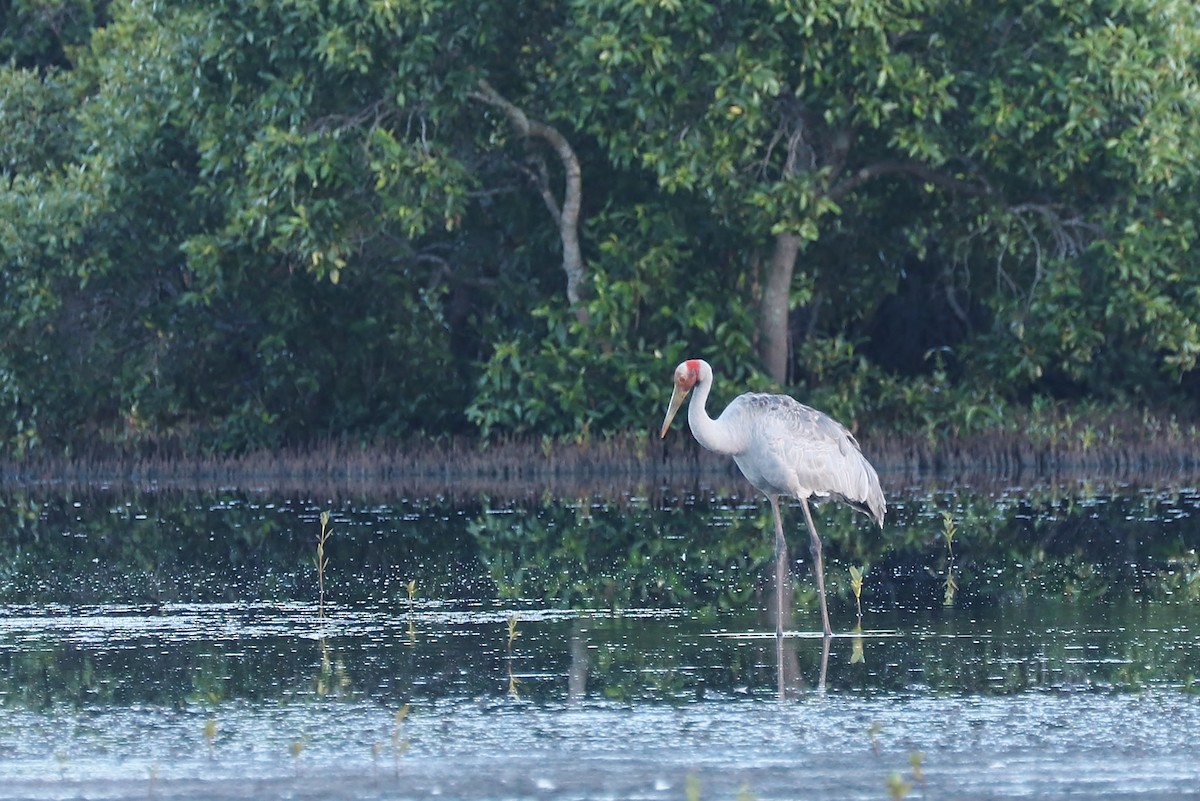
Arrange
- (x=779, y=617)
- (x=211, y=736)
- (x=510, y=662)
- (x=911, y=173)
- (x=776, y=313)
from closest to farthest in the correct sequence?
(x=211, y=736)
(x=510, y=662)
(x=779, y=617)
(x=911, y=173)
(x=776, y=313)

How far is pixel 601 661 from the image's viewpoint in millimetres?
8859

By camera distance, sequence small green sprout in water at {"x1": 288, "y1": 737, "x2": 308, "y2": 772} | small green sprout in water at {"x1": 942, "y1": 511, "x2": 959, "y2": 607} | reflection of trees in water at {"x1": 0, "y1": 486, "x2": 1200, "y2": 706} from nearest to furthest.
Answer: small green sprout in water at {"x1": 288, "y1": 737, "x2": 308, "y2": 772} → reflection of trees in water at {"x1": 0, "y1": 486, "x2": 1200, "y2": 706} → small green sprout in water at {"x1": 942, "y1": 511, "x2": 959, "y2": 607}

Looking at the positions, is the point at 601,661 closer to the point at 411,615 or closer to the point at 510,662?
the point at 510,662

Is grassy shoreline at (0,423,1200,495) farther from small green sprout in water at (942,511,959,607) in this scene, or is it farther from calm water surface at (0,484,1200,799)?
small green sprout in water at (942,511,959,607)

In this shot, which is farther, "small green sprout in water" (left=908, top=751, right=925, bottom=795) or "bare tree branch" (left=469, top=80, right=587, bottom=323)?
"bare tree branch" (left=469, top=80, right=587, bottom=323)

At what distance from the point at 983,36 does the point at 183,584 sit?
10144 millimetres

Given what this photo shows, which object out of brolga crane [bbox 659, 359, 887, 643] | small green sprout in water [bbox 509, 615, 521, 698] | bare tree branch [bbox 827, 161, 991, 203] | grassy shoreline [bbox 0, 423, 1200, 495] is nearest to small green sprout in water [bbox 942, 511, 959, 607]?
brolga crane [bbox 659, 359, 887, 643]

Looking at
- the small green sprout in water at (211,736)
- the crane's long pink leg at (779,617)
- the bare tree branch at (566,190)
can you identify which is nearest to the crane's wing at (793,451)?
the crane's long pink leg at (779,617)

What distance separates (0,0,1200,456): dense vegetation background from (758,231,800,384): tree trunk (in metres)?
0.04

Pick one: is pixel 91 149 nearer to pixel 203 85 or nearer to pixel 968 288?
pixel 203 85

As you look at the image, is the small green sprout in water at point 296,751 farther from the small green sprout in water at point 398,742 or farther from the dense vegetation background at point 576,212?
the dense vegetation background at point 576,212

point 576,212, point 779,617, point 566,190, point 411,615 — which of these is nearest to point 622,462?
point 576,212

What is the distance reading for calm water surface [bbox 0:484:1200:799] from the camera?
666 cm

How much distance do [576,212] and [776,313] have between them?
2.08 meters
